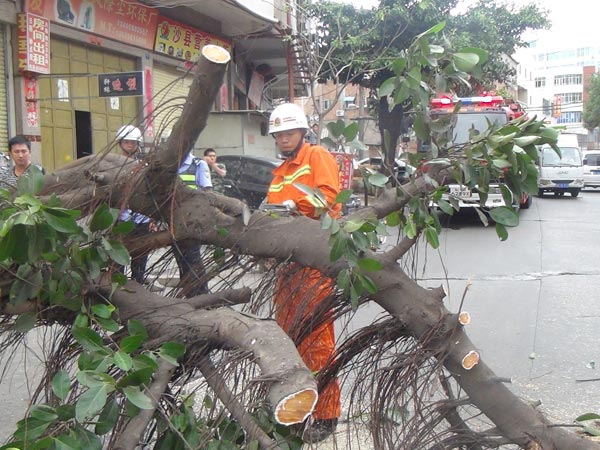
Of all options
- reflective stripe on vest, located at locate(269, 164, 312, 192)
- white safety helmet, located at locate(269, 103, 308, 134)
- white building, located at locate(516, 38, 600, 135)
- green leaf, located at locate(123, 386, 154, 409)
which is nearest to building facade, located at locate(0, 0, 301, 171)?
reflective stripe on vest, located at locate(269, 164, 312, 192)

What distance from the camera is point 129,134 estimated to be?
7.86 ft

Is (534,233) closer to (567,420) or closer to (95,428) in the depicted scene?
(567,420)

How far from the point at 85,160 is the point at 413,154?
4.20 feet

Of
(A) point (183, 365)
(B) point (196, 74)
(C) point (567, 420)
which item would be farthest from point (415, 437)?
(C) point (567, 420)

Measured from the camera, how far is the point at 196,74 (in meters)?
1.98

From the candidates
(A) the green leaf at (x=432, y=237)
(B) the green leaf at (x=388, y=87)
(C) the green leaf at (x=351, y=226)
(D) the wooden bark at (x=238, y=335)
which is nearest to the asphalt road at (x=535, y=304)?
(A) the green leaf at (x=432, y=237)

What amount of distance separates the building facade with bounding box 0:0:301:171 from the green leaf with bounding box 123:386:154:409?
6581 mm

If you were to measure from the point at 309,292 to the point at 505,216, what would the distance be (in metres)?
0.79

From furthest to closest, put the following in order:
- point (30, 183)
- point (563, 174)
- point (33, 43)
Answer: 1. point (563, 174)
2. point (33, 43)
3. point (30, 183)

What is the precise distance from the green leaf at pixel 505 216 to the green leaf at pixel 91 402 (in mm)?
1528

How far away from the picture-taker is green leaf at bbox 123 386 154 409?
1664 mm

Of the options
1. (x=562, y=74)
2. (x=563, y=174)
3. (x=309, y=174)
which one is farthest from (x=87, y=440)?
(x=562, y=74)

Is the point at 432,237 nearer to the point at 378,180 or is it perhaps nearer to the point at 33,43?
the point at 378,180

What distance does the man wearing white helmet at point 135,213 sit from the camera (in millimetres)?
2394
